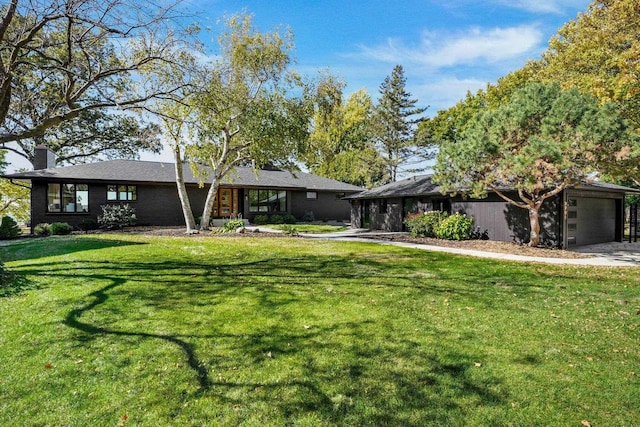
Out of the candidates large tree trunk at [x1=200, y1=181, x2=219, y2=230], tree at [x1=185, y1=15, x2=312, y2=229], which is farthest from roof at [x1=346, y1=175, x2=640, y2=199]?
large tree trunk at [x1=200, y1=181, x2=219, y2=230]

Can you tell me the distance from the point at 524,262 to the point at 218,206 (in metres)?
18.4

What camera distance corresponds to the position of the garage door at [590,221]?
13.7m

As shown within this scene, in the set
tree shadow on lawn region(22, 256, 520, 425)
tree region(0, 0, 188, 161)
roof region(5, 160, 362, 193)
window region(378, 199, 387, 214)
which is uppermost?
tree region(0, 0, 188, 161)

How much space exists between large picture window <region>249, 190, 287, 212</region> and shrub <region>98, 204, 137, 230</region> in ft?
25.0

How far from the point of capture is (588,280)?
7.51 m

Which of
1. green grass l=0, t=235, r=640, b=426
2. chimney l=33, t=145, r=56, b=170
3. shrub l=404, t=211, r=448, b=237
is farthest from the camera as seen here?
chimney l=33, t=145, r=56, b=170

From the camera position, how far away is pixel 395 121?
129 feet

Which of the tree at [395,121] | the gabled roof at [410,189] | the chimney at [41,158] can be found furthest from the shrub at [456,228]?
the tree at [395,121]

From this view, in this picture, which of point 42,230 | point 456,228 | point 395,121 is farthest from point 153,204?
point 395,121

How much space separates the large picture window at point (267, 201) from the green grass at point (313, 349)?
16779 millimetres

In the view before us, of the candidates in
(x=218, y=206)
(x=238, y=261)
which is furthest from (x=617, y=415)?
(x=218, y=206)

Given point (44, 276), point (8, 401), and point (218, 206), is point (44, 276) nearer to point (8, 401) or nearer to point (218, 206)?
point (8, 401)

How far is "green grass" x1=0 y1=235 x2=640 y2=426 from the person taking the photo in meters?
2.93

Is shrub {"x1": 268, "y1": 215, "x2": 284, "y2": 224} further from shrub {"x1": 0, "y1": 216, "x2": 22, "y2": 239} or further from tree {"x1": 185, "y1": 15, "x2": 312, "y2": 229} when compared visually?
shrub {"x1": 0, "y1": 216, "x2": 22, "y2": 239}
